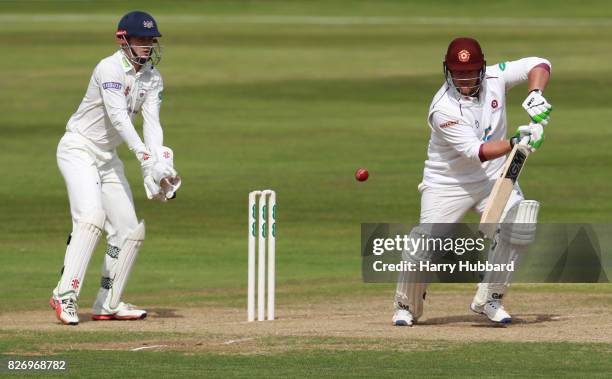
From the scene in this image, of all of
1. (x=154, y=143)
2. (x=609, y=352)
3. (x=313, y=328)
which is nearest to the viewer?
(x=609, y=352)

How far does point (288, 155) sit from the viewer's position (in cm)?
2339

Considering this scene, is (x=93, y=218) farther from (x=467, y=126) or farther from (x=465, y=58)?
(x=465, y=58)

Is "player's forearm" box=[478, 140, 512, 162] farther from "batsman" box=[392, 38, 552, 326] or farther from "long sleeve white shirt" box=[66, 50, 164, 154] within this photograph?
"long sleeve white shirt" box=[66, 50, 164, 154]

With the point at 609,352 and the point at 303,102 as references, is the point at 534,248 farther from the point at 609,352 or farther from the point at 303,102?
the point at 303,102

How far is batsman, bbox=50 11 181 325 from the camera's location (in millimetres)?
10648

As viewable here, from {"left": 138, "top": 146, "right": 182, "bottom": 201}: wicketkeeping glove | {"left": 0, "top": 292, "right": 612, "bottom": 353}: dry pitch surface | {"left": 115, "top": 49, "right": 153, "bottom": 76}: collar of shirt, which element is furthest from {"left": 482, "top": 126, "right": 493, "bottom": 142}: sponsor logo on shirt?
{"left": 115, "top": 49, "right": 153, "bottom": 76}: collar of shirt

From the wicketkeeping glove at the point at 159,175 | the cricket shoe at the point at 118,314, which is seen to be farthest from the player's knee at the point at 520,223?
the cricket shoe at the point at 118,314

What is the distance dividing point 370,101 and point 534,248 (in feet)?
52.0

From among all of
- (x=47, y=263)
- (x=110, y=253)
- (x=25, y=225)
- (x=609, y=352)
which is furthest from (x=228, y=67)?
(x=609, y=352)

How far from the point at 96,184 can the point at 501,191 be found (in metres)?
2.91

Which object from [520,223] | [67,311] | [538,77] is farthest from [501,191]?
[67,311]

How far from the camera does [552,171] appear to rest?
21.5 m

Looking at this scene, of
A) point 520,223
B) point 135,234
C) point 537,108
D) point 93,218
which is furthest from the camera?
point 135,234

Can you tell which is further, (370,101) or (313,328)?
(370,101)
